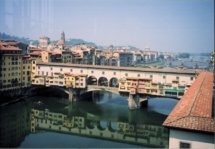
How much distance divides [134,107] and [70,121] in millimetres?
4839

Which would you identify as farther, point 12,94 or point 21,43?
point 21,43

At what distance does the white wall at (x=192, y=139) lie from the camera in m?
5.46

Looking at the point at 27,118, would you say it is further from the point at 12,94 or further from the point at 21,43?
the point at 21,43

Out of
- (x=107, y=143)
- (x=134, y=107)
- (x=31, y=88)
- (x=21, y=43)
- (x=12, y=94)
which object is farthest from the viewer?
(x=21, y=43)

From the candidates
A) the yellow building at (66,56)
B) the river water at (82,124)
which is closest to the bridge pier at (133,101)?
the river water at (82,124)

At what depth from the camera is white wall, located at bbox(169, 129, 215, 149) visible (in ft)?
17.9

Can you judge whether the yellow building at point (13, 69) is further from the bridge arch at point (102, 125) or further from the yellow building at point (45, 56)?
the bridge arch at point (102, 125)

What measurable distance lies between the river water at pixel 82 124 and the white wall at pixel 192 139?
6498mm

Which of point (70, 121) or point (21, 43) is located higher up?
point (21, 43)

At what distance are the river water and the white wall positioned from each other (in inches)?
256

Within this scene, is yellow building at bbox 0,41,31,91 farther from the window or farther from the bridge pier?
the window

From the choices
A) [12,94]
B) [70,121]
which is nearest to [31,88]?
[12,94]

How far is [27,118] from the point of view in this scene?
16328 mm

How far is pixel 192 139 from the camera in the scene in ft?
18.4
